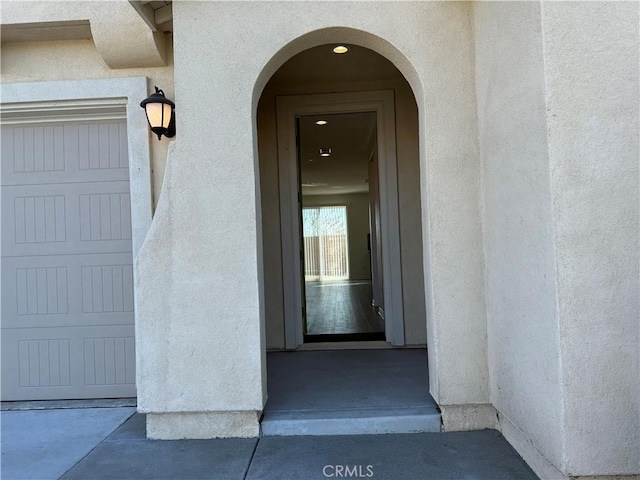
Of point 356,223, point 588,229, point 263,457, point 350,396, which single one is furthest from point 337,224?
point 588,229

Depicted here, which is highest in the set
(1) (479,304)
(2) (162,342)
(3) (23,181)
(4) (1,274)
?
(3) (23,181)

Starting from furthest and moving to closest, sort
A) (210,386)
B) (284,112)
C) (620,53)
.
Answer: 1. (284,112)
2. (210,386)
3. (620,53)

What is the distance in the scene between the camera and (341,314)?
6719mm

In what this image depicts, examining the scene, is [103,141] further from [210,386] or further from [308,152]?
[308,152]

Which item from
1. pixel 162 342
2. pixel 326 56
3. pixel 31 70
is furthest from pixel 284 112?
pixel 162 342

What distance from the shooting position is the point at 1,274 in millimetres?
3422

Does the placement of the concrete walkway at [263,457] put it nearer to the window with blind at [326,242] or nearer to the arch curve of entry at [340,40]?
the arch curve of entry at [340,40]

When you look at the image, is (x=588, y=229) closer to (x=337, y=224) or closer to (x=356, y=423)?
(x=356, y=423)

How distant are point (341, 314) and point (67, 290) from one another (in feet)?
13.7

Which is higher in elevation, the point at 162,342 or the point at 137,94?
the point at 137,94

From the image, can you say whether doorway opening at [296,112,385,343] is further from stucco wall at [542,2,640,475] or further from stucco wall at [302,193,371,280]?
stucco wall at [542,2,640,475]

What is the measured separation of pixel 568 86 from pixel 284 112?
2919 mm

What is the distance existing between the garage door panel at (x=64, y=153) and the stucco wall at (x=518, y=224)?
2720 millimetres

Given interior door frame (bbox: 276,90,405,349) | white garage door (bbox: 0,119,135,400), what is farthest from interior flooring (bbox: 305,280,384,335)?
white garage door (bbox: 0,119,135,400)
